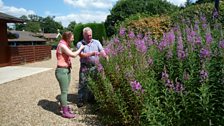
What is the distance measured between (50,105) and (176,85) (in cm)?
477

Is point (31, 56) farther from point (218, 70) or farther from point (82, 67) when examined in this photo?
point (218, 70)

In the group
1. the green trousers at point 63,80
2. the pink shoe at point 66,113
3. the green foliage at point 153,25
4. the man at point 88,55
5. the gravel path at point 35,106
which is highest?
the green foliage at point 153,25

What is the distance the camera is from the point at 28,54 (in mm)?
23016

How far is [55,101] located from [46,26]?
134838 mm

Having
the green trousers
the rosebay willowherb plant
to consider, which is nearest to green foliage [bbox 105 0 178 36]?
the green trousers

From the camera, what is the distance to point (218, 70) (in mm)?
4516

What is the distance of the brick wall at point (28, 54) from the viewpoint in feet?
69.1

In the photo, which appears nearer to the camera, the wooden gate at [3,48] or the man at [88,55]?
the man at [88,55]

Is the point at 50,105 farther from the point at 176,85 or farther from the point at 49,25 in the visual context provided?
the point at 49,25

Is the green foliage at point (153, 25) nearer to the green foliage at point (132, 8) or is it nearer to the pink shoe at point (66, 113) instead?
the pink shoe at point (66, 113)

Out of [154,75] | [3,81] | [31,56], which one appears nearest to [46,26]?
[31,56]

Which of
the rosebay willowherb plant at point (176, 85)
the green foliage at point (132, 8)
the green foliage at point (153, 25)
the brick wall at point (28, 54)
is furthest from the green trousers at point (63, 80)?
the green foliage at point (132, 8)

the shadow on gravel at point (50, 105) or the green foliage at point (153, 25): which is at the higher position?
the green foliage at point (153, 25)

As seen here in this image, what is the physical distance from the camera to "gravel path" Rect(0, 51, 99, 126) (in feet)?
22.7
